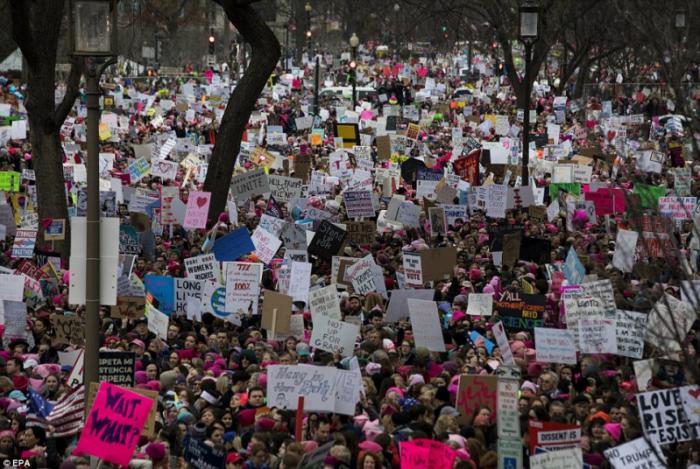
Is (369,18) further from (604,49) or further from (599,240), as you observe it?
(599,240)

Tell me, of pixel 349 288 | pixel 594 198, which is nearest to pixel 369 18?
pixel 594 198

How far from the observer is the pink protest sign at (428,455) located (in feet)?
37.1

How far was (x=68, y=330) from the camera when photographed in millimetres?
17062

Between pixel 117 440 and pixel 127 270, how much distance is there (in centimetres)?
794

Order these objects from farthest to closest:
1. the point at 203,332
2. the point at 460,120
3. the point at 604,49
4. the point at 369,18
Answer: the point at 369,18, the point at 604,49, the point at 460,120, the point at 203,332

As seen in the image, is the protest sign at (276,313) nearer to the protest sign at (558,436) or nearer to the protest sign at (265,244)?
the protest sign at (265,244)

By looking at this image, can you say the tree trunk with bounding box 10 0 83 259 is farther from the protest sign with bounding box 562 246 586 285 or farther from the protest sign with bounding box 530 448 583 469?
the protest sign with bounding box 530 448 583 469

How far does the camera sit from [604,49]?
7006 centimetres

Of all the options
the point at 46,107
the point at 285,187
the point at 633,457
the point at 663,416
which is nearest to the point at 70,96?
the point at 46,107

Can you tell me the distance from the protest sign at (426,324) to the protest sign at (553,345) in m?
1.56

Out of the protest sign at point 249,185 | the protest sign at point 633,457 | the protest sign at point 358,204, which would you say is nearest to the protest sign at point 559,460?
the protest sign at point 633,457

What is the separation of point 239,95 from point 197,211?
3.46 m

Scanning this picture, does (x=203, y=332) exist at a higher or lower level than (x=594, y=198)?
lower

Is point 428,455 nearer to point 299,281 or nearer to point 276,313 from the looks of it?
point 276,313
